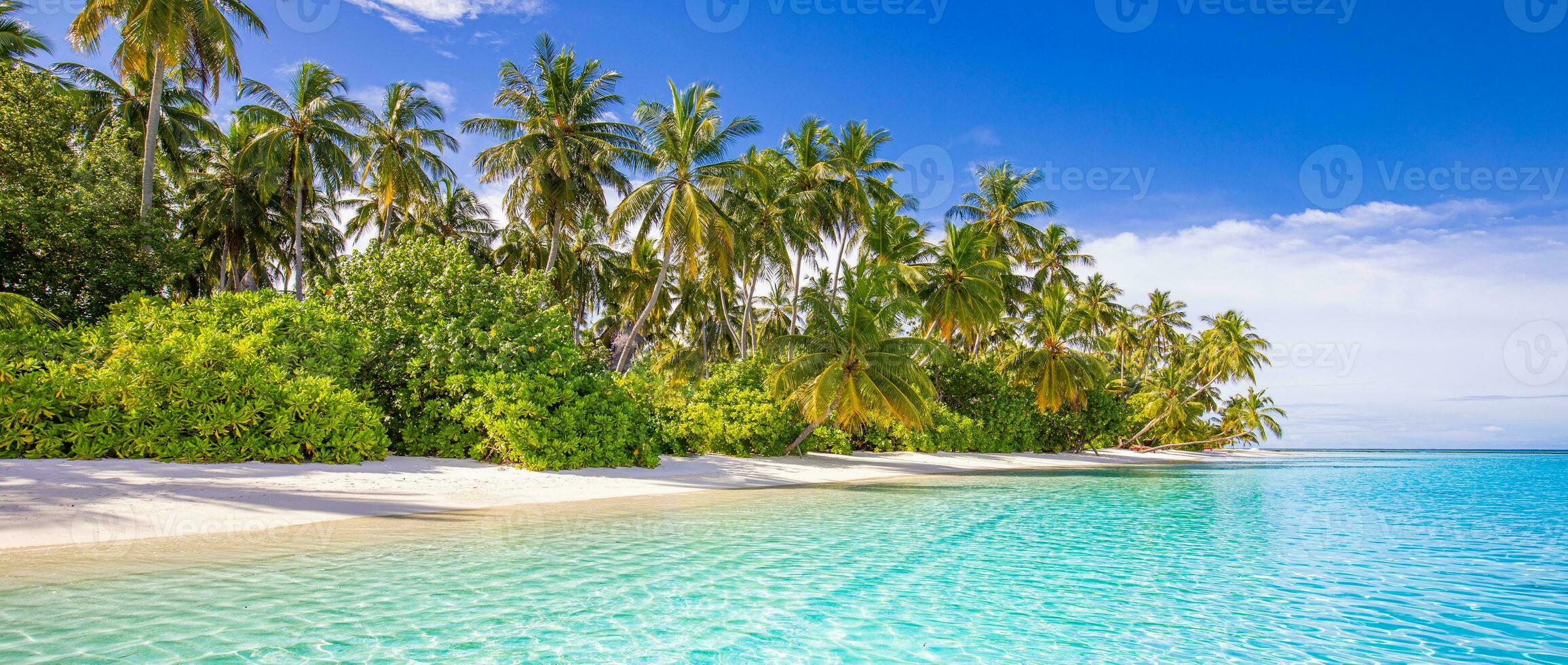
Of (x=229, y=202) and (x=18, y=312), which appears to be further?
(x=229, y=202)

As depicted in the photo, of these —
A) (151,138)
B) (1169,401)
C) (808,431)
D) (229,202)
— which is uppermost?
(229,202)

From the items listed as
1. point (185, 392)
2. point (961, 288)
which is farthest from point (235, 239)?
point (961, 288)

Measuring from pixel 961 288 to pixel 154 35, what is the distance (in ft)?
80.8

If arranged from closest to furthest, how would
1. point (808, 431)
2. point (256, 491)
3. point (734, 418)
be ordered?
1. point (256, 491)
2. point (734, 418)
3. point (808, 431)

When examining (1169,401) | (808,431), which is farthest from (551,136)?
(1169,401)

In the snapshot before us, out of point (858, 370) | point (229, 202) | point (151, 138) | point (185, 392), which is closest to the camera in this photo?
point (185, 392)

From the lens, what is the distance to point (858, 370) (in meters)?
22.4

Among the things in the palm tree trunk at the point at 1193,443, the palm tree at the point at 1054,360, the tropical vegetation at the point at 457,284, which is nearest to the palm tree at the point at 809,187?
the tropical vegetation at the point at 457,284

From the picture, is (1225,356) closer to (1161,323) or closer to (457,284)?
(1161,323)

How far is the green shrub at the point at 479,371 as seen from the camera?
606 inches

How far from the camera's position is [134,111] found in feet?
80.1

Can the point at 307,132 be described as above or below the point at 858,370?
above

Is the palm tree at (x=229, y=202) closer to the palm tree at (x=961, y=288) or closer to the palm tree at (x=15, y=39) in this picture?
the palm tree at (x=15, y=39)

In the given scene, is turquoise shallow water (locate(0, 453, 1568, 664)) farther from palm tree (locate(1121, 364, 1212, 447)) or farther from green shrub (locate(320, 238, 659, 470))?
palm tree (locate(1121, 364, 1212, 447))
